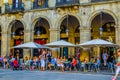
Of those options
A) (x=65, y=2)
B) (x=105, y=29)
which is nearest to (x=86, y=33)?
(x=105, y=29)

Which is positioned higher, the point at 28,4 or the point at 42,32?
the point at 28,4

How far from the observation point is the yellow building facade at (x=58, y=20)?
29.6 metres

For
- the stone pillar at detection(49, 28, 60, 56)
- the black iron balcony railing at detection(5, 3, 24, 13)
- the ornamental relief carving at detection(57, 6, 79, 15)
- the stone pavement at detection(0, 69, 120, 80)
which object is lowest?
the stone pavement at detection(0, 69, 120, 80)

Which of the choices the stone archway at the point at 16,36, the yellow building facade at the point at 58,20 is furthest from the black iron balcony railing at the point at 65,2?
the stone archway at the point at 16,36

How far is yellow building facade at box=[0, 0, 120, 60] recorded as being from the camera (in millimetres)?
29625

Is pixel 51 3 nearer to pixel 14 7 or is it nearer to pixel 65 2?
pixel 65 2

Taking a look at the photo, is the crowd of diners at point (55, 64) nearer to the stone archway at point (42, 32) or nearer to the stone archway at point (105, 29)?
the stone archway at point (105, 29)

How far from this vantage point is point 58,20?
31.9 metres

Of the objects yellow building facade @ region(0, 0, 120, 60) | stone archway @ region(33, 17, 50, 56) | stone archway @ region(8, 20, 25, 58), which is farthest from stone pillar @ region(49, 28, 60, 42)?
stone archway @ region(8, 20, 25, 58)

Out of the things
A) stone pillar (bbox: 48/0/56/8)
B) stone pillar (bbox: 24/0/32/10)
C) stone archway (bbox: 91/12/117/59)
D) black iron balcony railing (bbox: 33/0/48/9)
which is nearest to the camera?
→ stone archway (bbox: 91/12/117/59)

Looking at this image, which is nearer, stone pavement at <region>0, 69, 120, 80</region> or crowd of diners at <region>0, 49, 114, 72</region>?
stone pavement at <region>0, 69, 120, 80</region>

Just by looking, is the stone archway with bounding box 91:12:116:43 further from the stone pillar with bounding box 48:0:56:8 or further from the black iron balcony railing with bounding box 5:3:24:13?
the black iron balcony railing with bounding box 5:3:24:13

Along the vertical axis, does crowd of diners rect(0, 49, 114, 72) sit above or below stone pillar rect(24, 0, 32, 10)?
below

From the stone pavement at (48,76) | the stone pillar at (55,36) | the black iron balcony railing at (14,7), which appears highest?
the black iron balcony railing at (14,7)
